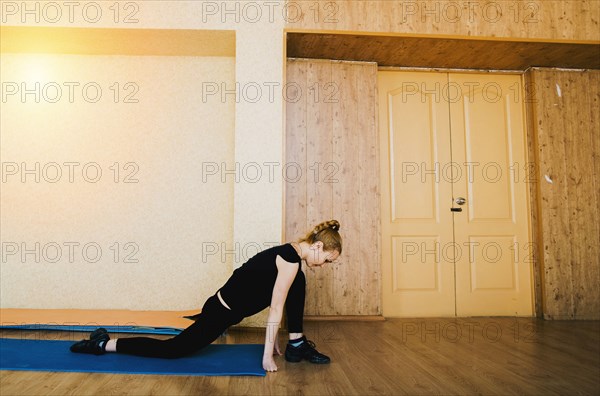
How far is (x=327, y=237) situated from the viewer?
223 cm

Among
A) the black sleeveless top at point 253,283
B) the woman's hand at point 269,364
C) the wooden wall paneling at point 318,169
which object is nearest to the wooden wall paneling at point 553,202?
the wooden wall paneling at point 318,169

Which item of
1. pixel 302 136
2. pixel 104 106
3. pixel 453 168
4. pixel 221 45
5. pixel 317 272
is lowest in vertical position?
pixel 317 272

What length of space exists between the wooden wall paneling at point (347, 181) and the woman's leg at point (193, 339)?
5.09 ft

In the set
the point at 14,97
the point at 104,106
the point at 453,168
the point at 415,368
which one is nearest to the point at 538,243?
the point at 453,168

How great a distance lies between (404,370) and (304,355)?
546 mm

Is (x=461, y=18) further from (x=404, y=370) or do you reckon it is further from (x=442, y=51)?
(x=404, y=370)

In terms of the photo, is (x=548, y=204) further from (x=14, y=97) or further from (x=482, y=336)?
(x=14, y=97)

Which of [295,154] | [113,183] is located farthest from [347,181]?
[113,183]

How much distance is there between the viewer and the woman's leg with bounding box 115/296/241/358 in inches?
90.0

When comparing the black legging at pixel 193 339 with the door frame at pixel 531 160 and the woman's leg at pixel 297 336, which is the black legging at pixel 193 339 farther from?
the door frame at pixel 531 160

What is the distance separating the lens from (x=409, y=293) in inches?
153

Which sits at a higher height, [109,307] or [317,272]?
[317,272]

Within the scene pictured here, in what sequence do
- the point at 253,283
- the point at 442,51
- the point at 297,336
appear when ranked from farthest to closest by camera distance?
1. the point at 442,51
2. the point at 297,336
3. the point at 253,283

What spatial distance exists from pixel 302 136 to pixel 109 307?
2.32 metres
